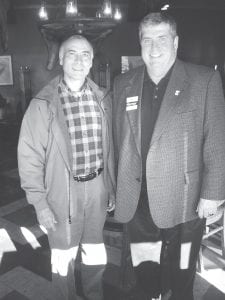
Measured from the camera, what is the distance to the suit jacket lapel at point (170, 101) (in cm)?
183

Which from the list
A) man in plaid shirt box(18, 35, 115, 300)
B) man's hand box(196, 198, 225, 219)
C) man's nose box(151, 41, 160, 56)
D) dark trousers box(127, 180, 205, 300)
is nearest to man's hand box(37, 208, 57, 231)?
man in plaid shirt box(18, 35, 115, 300)

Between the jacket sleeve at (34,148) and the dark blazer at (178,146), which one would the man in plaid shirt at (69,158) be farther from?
the dark blazer at (178,146)

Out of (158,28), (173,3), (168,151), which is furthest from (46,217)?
(173,3)

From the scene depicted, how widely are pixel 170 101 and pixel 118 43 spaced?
767 cm

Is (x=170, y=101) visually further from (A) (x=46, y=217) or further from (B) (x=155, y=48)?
(A) (x=46, y=217)

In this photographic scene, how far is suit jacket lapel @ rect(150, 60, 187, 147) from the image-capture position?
1.83 m

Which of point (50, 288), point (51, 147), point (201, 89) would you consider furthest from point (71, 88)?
point (50, 288)

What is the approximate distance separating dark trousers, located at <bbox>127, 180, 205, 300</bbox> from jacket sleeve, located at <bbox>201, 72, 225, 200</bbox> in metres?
0.30

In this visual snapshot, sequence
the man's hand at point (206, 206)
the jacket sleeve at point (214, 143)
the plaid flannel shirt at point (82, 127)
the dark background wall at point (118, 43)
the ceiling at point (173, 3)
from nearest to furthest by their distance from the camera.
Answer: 1. the jacket sleeve at point (214, 143)
2. the man's hand at point (206, 206)
3. the plaid flannel shirt at point (82, 127)
4. the ceiling at point (173, 3)
5. the dark background wall at point (118, 43)

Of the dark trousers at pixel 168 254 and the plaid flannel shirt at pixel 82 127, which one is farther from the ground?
the plaid flannel shirt at pixel 82 127

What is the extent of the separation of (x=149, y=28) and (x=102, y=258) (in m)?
1.52

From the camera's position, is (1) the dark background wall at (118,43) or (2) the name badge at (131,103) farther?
(1) the dark background wall at (118,43)

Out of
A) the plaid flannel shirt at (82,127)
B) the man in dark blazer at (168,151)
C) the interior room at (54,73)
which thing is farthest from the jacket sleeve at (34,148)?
the interior room at (54,73)

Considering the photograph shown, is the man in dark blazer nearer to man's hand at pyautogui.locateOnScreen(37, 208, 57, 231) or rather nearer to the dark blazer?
the dark blazer
